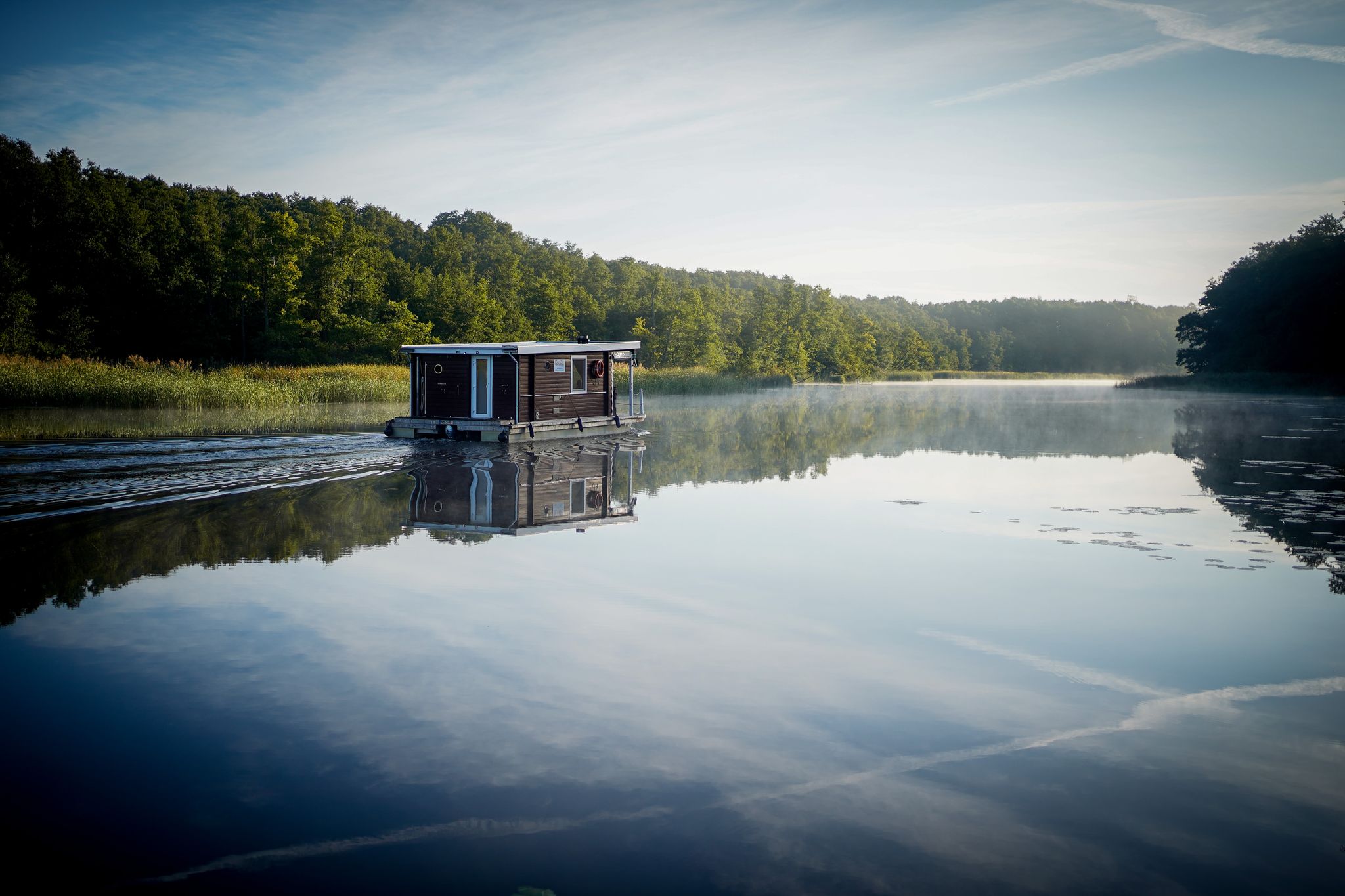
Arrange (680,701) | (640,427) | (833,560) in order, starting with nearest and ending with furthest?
(680,701) → (833,560) → (640,427)

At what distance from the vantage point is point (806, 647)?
695 centimetres

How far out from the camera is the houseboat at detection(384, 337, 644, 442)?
25469 mm

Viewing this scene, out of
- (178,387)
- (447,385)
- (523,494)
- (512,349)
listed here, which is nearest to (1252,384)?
(512,349)

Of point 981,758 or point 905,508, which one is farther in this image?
point 905,508

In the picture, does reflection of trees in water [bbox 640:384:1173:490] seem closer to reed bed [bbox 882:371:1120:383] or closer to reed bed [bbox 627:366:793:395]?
reed bed [bbox 627:366:793:395]

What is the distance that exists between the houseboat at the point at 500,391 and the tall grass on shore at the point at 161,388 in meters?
10.9

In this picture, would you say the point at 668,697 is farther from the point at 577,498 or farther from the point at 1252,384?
the point at 1252,384

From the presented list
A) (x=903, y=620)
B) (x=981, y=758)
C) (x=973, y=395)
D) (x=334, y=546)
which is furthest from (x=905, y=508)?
(x=973, y=395)

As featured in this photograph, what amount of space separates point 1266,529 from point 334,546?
12.2 m

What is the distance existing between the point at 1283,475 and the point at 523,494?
15.1m

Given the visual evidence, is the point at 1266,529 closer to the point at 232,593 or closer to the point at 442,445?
the point at 232,593

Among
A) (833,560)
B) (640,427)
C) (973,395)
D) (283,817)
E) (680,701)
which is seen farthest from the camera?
(973,395)

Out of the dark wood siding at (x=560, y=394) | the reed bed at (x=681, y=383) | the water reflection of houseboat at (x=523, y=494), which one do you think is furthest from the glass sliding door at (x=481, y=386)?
the reed bed at (x=681, y=383)

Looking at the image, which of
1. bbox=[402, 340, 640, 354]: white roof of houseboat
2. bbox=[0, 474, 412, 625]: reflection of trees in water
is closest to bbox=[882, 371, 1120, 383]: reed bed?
bbox=[402, 340, 640, 354]: white roof of houseboat
